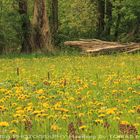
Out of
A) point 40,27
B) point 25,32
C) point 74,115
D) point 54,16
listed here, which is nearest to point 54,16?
point 54,16

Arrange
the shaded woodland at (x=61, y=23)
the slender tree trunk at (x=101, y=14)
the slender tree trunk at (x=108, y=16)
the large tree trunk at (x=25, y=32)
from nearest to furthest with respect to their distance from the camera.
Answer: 1. the shaded woodland at (x=61, y=23)
2. the large tree trunk at (x=25, y=32)
3. the slender tree trunk at (x=108, y=16)
4. the slender tree trunk at (x=101, y=14)

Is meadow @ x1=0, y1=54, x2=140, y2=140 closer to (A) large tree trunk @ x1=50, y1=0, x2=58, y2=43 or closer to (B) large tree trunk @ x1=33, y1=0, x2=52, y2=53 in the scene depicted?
(B) large tree trunk @ x1=33, y1=0, x2=52, y2=53

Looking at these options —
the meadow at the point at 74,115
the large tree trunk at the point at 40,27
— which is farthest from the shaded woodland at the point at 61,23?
the meadow at the point at 74,115

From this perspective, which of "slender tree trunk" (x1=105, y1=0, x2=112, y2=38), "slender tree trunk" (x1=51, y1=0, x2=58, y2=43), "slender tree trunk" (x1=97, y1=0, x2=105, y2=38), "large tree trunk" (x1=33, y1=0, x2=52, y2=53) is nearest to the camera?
"large tree trunk" (x1=33, y1=0, x2=52, y2=53)

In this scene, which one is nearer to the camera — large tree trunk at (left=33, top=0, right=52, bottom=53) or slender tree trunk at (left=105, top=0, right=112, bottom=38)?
large tree trunk at (left=33, top=0, right=52, bottom=53)

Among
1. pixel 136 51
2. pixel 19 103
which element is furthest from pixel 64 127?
pixel 136 51

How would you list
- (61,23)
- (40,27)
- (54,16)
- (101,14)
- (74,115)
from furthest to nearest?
(61,23) < (101,14) < (54,16) < (40,27) < (74,115)

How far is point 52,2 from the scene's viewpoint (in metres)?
43.2

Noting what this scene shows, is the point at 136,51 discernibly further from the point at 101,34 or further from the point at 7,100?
the point at 7,100

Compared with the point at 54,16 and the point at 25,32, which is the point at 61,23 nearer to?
the point at 54,16

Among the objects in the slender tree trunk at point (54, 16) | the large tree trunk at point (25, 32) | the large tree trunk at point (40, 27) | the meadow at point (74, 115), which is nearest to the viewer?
the meadow at point (74, 115)

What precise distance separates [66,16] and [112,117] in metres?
39.7

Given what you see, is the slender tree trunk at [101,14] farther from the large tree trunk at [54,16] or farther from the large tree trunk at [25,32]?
the large tree trunk at [25,32]

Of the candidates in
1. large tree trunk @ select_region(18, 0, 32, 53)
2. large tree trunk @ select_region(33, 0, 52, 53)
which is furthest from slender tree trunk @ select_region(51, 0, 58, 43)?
large tree trunk @ select_region(33, 0, 52, 53)
